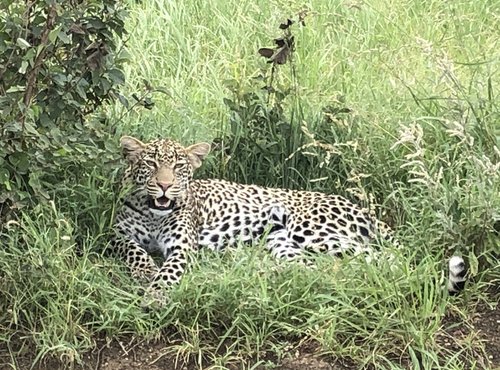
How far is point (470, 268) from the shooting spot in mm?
4809

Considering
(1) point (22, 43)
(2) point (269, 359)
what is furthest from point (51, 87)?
(2) point (269, 359)

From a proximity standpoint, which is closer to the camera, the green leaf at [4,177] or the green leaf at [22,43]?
the green leaf at [22,43]

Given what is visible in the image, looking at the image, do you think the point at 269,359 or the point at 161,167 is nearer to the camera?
the point at 269,359

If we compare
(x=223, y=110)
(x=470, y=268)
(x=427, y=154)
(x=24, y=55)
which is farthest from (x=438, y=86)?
(x=24, y=55)

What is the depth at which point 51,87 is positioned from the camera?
5074 millimetres

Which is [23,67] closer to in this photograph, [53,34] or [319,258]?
[53,34]

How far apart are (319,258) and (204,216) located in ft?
3.05

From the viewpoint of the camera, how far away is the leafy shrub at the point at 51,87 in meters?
4.80

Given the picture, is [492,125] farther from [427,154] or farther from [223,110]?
[223,110]

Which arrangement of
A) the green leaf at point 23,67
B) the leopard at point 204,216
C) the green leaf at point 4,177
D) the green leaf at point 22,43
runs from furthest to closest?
the leopard at point 204,216
the green leaf at point 4,177
the green leaf at point 23,67
the green leaf at point 22,43

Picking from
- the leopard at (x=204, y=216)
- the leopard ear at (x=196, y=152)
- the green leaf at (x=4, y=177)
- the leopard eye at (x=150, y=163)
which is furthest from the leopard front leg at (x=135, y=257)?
the green leaf at (x=4, y=177)

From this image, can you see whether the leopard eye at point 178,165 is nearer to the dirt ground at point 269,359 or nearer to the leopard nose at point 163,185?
the leopard nose at point 163,185

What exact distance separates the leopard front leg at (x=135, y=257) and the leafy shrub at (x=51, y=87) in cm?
46

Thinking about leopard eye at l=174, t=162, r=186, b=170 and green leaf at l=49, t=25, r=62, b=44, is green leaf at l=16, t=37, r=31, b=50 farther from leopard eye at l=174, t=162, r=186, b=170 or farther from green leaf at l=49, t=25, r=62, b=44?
leopard eye at l=174, t=162, r=186, b=170
